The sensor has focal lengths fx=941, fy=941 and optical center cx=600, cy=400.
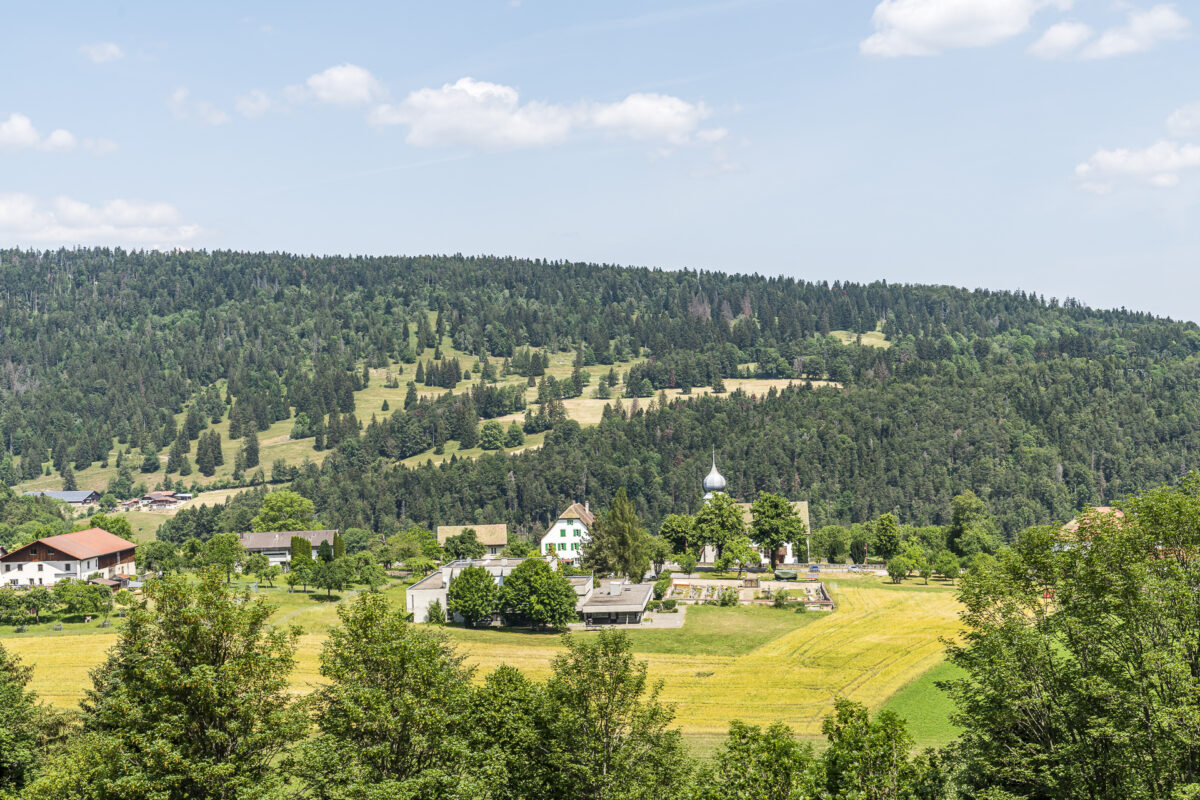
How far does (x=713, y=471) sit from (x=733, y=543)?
38.3 metres

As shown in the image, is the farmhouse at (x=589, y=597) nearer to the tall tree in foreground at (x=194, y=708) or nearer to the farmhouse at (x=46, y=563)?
the farmhouse at (x=46, y=563)

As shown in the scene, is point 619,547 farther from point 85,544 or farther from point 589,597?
point 85,544

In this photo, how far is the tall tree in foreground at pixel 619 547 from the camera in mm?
106812

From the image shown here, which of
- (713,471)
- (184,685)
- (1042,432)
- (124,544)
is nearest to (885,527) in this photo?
(713,471)

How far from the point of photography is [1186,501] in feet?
123

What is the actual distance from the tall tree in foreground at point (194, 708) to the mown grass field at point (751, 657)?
28886 millimetres

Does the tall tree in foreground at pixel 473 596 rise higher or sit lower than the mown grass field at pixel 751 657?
higher

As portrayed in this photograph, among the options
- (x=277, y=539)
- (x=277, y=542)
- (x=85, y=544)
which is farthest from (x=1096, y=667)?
(x=277, y=539)

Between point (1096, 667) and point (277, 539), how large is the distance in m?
122

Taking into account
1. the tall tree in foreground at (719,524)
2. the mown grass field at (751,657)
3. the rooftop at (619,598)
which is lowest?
the mown grass field at (751,657)

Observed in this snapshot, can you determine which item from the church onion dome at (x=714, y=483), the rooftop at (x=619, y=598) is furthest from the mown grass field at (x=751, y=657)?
the church onion dome at (x=714, y=483)

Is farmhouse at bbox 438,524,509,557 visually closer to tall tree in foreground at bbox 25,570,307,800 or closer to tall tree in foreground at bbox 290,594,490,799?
tall tree in foreground at bbox 290,594,490,799

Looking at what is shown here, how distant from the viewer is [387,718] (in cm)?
3089

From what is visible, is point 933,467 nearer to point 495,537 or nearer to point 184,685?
point 495,537
